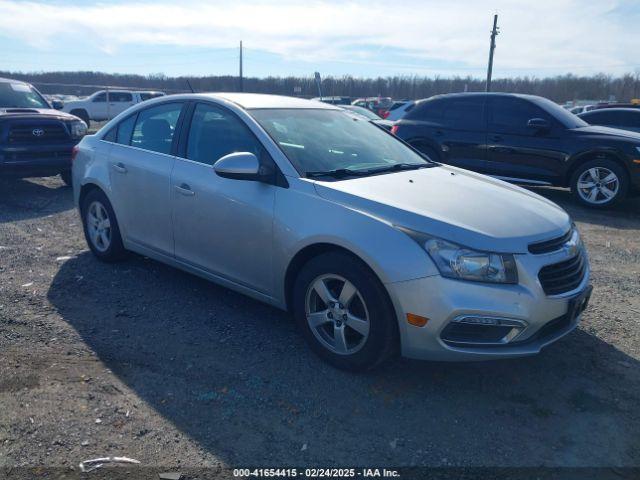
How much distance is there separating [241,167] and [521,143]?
22.3 ft

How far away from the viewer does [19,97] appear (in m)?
9.95

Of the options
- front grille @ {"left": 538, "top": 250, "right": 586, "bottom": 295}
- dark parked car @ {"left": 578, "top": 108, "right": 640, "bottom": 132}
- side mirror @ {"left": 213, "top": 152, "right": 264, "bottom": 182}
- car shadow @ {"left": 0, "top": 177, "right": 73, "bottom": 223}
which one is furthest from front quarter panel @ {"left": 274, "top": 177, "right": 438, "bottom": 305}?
dark parked car @ {"left": 578, "top": 108, "right": 640, "bottom": 132}

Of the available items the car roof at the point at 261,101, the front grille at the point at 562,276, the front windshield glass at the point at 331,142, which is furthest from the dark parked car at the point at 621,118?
the front grille at the point at 562,276

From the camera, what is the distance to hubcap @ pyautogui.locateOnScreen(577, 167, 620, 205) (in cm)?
858

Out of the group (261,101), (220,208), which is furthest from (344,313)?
(261,101)

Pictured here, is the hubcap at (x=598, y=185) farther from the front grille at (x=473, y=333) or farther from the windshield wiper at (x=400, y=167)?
the front grille at (x=473, y=333)

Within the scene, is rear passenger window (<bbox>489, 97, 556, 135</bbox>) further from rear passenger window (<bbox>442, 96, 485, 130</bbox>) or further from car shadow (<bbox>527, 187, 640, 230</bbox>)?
car shadow (<bbox>527, 187, 640, 230</bbox>)

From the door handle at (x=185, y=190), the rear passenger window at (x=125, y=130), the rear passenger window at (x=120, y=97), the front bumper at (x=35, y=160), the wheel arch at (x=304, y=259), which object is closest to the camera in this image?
the wheel arch at (x=304, y=259)

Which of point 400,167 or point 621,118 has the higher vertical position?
point 621,118

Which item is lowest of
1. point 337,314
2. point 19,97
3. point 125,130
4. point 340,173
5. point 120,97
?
Answer: point 337,314

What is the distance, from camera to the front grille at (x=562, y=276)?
→ 322 cm

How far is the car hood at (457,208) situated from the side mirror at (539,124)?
17.7 feet

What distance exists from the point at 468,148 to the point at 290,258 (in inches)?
270

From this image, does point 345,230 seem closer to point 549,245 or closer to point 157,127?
point 549,245
